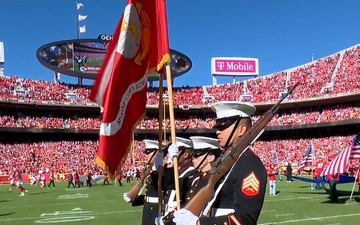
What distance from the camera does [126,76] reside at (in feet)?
15.9

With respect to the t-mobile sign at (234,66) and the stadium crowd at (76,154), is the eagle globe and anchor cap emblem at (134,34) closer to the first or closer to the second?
the stadium crowd at (76,154)

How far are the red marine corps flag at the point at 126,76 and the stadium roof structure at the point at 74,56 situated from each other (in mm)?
46233

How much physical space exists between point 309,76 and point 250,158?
54631 millimetres

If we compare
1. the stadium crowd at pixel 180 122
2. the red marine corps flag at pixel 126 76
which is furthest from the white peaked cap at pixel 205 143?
the stadium crowd at pixel 180 122

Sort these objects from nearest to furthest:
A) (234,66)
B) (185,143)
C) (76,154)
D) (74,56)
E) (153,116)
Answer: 1. (185,143)
2. (76,154)
3. (74,56)
4. (153,116)
5. (234,66)

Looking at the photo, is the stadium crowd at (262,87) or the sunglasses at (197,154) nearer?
the sunglasses at (197,154)

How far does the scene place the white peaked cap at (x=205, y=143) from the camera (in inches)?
237

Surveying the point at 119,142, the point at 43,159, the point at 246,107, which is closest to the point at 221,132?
the point at 246,107

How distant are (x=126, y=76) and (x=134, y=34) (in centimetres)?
47

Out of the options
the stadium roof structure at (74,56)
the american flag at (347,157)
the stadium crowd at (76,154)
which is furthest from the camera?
the stadium roof structure at (74,56)

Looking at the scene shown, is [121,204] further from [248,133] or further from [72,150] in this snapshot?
[72,150]

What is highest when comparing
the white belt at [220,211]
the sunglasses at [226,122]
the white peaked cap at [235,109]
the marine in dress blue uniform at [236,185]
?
the white peaked cap at [235,109]

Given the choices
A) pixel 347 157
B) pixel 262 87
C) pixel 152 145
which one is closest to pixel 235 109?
pixel 152 145

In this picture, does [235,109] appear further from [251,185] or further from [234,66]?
[234,66]
